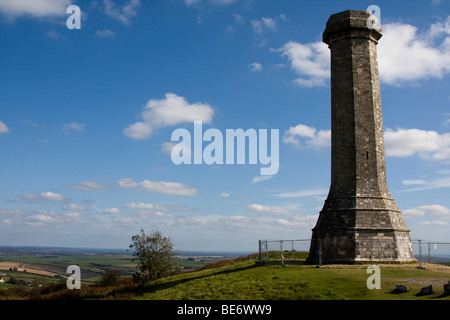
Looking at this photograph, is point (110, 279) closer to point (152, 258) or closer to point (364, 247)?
point (152, 258)

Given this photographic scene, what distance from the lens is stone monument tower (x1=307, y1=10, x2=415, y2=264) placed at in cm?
2553

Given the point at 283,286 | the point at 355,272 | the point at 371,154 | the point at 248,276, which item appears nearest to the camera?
the point at 283,286

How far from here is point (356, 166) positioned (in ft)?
89.8

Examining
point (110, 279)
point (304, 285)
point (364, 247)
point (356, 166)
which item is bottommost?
point (110, 279)

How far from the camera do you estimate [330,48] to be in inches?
1177

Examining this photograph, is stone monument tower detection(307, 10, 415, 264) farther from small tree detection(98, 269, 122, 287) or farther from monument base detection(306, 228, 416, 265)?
small tree detection(98, 269, 122, 287)

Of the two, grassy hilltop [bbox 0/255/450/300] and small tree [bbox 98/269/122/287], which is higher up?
grassy hilltop [bbox 0/255/450/300]

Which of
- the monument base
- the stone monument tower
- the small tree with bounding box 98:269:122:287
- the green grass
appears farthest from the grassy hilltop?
the small tree with bounding box 98:269:122:287

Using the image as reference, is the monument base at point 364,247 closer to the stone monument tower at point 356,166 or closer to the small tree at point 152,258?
the stone monument tower at point 356,166

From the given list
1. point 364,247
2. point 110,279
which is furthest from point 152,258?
point 364,247
